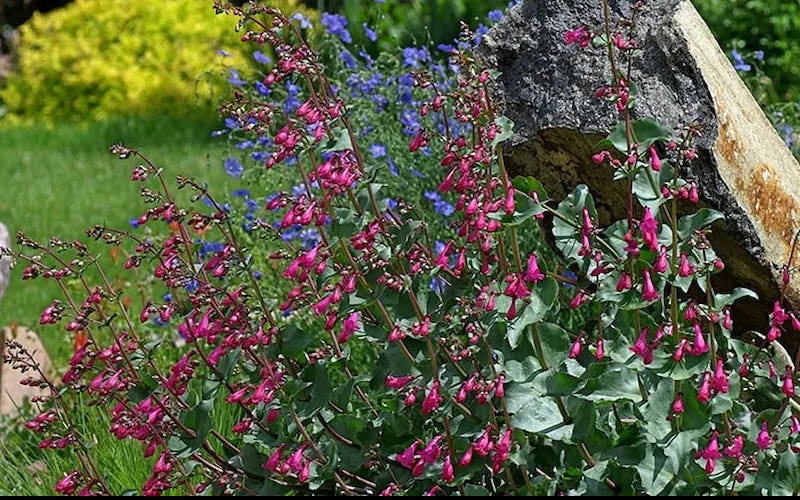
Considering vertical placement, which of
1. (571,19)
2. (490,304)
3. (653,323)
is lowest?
(653,323)

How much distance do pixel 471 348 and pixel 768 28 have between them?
6548 mm

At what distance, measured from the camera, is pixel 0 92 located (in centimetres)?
1039

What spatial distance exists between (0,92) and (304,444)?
867 cm

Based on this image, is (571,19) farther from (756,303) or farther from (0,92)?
(0,92)

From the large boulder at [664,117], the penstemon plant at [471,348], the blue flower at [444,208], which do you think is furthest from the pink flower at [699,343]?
the blue flower at [444,208]

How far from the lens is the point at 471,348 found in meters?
2.25

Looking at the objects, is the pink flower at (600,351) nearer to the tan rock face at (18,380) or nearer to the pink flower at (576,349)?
the pink flower at (576,349)

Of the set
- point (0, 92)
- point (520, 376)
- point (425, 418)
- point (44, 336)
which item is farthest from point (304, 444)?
point (0, 92)

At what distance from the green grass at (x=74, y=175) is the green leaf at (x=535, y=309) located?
3.38 meters

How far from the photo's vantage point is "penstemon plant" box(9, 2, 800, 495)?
2.28 meters

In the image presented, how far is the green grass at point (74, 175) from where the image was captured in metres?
6.15

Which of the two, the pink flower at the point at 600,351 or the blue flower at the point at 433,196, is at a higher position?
the blue flower at the point at 433,196

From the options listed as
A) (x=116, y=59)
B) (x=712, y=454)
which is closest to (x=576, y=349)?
(x=712, y=454)

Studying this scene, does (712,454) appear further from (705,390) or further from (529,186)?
(529,186)
